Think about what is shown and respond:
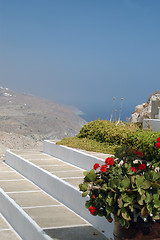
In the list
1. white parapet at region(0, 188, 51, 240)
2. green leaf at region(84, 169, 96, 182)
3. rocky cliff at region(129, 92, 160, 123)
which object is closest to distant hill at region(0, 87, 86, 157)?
rocky cliff at region(129, 92, 160, 123)

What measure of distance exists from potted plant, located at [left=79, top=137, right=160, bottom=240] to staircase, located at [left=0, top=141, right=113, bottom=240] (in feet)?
3.56

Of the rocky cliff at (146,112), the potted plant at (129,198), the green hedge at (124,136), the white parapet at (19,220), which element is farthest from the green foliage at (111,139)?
the potted plant at (129,198)

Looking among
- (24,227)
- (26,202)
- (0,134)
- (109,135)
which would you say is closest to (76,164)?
(109,135)

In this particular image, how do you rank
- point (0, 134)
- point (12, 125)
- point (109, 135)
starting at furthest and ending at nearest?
point (12, 125) < point (0, 134) < point (109, 135)

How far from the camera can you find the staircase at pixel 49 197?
17.2ft

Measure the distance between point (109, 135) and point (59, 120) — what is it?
3199 cm

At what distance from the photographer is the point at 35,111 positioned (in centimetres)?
4300

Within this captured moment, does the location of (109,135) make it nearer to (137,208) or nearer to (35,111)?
(137,208)

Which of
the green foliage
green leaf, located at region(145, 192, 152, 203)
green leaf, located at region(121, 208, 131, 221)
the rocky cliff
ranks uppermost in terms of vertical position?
the rocky cliff

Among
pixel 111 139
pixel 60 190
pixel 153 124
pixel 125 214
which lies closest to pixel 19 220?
pixel 60 190

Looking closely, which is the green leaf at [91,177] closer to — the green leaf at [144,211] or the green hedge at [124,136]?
the green leaf at [144,211]

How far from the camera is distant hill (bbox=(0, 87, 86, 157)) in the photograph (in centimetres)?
3556

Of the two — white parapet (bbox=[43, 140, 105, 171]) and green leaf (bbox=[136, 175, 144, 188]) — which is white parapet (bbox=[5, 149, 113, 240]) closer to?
white parapet (bbox=[43, 140, 105, 171])

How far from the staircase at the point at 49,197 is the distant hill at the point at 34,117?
21.5 meters
